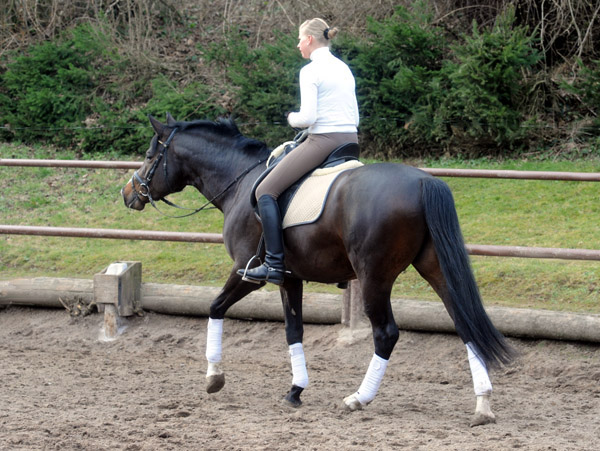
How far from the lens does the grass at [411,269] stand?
7.27 metres

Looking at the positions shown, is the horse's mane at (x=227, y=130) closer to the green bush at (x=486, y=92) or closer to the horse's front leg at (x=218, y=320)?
the horse's front leg at (x=218, y=320)

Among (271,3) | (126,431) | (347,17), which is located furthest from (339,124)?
(271,3)

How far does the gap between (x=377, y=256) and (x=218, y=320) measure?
5.08ft

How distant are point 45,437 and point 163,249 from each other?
16.9 feet

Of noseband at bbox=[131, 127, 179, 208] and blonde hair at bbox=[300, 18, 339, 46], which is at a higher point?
blonde hair at bbox=[300, 18, 339, 46]

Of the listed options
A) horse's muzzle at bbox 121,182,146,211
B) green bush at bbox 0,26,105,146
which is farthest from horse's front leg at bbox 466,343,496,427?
green bush at bbox 0,26,105,146

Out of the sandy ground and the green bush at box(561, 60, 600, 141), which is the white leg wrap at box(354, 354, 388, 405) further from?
the green bush at box(561, 60, 600, 141)

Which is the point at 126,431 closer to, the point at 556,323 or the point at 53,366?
the point at 53,366

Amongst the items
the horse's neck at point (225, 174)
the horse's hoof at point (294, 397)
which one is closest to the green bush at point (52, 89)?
the horse's neck at point (225, 174)

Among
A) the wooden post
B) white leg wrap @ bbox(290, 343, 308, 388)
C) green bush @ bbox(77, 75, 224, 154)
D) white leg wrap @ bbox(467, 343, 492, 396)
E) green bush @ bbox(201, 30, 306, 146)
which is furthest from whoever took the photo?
green bush @ bbox(77, 75, 224, 154)

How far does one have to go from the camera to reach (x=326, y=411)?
17.7ft

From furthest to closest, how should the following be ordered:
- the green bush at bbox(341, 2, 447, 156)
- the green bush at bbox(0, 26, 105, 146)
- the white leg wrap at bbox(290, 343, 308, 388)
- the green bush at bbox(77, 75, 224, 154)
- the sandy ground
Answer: the green bush at bbox(0, 26, 105, 146) → the green bush at bbox(77, 75, 224, 154) → the green bush at bbox(341, 2, 447, 156) → the white leg wrap at bbox(290, 343, 308, 388) → the sandy ground

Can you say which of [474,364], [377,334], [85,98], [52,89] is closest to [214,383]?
[377,334]

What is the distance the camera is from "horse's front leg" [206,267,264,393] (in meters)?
5.71
